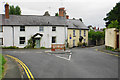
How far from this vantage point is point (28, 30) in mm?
28547

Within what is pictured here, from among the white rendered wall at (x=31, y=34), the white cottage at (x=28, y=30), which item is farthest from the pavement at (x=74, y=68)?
the white rendered wall at (x=31, y=34)

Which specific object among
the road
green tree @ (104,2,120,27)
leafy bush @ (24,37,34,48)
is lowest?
the road

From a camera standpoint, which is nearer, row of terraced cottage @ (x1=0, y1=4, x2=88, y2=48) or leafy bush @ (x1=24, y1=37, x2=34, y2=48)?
row of terraced cottage @ (x1=0, y1=4, x2=88, y2=48)

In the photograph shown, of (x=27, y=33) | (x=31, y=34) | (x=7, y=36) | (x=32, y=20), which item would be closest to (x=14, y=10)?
(x=32, y=20)

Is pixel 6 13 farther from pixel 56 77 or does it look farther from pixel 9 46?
pixel 56 77

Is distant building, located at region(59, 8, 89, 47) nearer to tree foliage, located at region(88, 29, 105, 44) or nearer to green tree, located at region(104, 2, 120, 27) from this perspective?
tree foliage, located at region(88, 29, 105, 44)

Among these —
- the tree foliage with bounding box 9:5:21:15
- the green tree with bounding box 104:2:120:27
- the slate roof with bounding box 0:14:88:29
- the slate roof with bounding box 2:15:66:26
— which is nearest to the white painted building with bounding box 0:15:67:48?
the slate roof with bounding box 0:14:88:29

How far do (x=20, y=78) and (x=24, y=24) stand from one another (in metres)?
22.2

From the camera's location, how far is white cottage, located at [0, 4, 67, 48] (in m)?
27.6

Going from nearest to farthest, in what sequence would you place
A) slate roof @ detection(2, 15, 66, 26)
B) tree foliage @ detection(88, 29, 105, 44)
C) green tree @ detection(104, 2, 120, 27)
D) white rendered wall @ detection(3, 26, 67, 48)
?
white rendered wall @ detection(3, 26, 67, 48), slate roof @ detection(2, 15, 66, 26), green tree @ detection(104, 2, 120, 27), tree foliage @ detection(88, 29, 105, 44)

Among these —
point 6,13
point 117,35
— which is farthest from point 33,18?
point 117,35

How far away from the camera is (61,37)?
1211 inches

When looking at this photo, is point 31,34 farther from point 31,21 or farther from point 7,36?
point 7,36

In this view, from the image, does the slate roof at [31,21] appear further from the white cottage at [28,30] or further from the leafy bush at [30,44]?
the leafy bush at [30,44]
